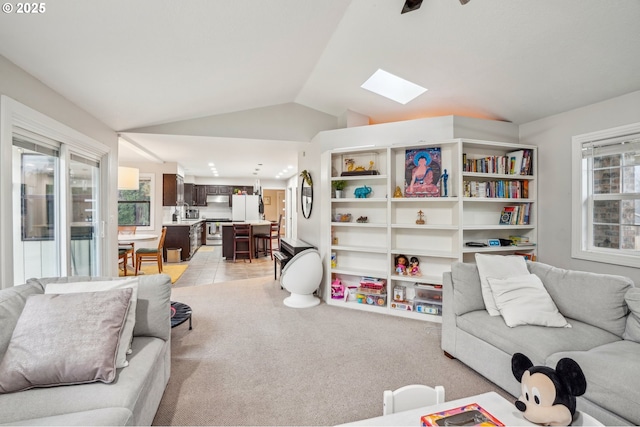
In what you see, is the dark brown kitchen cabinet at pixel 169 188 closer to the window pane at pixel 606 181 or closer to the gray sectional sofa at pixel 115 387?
the gray sectional sofa at pixel 115 387

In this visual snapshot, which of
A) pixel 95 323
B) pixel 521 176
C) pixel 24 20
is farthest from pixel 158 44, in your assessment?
pixel 521 176

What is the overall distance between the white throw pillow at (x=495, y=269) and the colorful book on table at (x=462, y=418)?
123 centimetres

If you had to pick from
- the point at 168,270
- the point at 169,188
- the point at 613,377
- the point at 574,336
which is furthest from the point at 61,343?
the point at 169,188

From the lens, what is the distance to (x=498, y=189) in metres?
3.60

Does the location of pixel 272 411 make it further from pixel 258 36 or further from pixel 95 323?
pixel 258 36

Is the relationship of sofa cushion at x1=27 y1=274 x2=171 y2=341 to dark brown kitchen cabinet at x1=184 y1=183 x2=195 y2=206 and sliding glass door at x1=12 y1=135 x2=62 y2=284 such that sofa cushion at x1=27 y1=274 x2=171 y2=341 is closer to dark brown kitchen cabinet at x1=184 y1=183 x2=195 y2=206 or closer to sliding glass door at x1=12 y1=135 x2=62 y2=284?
sliding glass door at x1=12 y1=135 x2=62 y2=284

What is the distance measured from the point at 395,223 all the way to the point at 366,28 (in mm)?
2209

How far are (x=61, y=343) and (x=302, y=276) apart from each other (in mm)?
2593

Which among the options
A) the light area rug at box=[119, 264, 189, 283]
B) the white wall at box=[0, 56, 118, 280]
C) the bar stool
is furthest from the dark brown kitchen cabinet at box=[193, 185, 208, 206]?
the white wall at box=[0, 56, 118, 280]

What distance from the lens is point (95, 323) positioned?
1471 millimetres

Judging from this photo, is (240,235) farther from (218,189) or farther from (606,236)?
(606,236)

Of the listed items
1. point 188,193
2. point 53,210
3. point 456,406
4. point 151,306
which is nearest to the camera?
point 456,406

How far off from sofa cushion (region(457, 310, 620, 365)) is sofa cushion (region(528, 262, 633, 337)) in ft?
0.21

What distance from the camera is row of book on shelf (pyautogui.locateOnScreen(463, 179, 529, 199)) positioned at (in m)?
3.49
